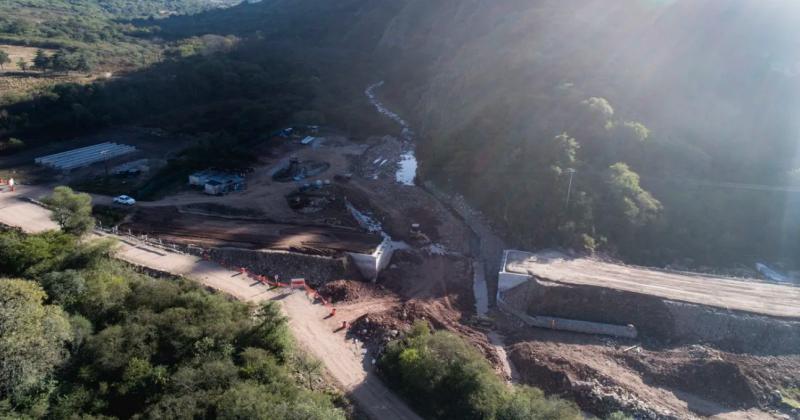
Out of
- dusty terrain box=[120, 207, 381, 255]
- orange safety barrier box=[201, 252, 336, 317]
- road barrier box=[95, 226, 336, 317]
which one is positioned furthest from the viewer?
dusty terrain box=[120, 207, 381, 255]

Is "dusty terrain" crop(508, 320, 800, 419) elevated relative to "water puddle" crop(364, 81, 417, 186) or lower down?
lower down

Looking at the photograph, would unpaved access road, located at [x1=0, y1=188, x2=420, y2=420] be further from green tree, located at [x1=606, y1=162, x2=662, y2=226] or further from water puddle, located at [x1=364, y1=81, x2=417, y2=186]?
water puddle, located at [x1=364, y1=81, x2=417, y2=186]

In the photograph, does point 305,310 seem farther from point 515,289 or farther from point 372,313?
point 515,289

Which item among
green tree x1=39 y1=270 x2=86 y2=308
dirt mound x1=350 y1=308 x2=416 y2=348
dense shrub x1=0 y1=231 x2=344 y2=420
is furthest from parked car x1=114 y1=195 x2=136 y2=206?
dirt mound x1=350 y1=308 x2=416 y2=348

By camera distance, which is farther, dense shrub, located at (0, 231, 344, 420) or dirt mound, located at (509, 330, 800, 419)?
dirt mound, located at (509, 330, 800, 419)

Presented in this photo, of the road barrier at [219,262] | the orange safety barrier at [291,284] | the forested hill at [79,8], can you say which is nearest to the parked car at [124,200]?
the road barrier at [219,262]

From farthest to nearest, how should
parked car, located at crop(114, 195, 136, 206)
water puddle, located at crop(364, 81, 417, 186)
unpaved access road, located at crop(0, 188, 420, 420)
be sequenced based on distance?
water puddle, located at crop(364, 81, 417, 186) → parked car, located at crop(114, 195, 136, 206) → unpaved access road, located at crop(0, 188, 420, 420)

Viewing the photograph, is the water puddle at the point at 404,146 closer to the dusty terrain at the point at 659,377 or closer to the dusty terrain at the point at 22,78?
the dusty terrain at the point at 659,377
